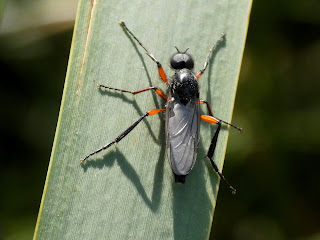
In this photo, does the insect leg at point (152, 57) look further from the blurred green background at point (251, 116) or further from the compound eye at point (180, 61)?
the blurred green background at point (251, 116)

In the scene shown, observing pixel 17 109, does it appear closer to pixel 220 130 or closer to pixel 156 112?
pixel 156 112

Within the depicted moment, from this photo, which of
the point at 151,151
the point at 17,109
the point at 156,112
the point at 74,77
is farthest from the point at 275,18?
the point at 17,109

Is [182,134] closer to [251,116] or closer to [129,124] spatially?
[129,124]

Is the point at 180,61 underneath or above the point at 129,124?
above

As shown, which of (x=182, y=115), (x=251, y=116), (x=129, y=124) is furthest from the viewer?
(x=251, y=116)

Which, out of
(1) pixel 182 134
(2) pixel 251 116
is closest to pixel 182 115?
(1) pixel 182 134
